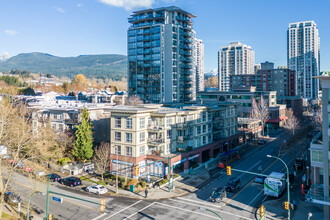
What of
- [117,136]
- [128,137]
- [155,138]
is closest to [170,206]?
[155,138]

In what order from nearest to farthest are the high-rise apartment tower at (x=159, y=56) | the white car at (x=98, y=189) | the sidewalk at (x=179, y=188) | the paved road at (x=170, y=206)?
the paved road at (x=170, y=206), the sidewalk at (x=179, y=188), the white car at (x=98, y=189), the high-rise apartment tower at (x=159, y=56)

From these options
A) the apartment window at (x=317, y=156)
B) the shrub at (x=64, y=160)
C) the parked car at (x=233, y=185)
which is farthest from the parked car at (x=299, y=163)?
the shrub at (x=64, y=160)

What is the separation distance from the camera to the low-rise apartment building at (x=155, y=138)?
48.8m

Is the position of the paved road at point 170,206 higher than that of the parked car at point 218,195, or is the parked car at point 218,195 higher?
the parked car at point 218,195

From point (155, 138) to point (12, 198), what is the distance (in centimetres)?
2415

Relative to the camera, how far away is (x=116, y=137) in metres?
50.8

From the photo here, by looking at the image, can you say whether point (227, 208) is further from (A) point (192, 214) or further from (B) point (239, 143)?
(B) point (239, 143)

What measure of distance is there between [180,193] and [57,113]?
136ft

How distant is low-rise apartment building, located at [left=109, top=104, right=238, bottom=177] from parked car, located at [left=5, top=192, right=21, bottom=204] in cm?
1443

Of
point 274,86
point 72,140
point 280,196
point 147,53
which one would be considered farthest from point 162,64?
point 280,196

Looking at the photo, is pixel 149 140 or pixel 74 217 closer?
pixel 74 217

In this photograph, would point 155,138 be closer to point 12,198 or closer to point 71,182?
point 71,182

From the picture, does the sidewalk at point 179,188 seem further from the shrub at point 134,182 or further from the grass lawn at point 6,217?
the grass lawn at point 6,217

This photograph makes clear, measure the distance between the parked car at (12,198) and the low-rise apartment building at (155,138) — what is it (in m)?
14.4
